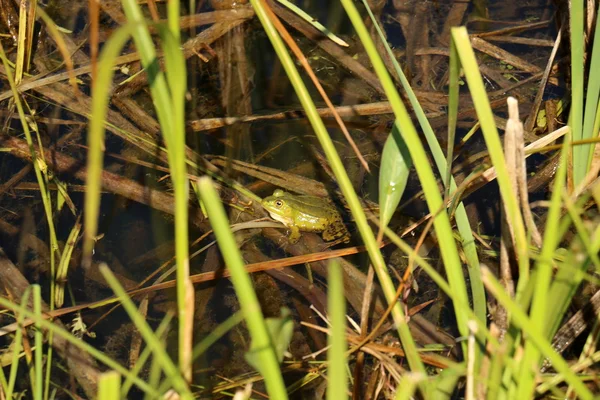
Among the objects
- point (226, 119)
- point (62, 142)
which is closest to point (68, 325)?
point (62, 142)

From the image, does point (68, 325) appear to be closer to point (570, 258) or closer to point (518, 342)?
point (518, 342)

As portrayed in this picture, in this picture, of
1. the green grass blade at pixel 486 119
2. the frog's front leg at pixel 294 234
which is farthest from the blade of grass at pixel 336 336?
the frog's front leg at pixel 294 234

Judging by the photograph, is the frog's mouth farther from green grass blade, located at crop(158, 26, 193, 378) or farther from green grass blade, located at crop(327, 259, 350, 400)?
green grass blade, located at crop(327, 259, 350, 400)

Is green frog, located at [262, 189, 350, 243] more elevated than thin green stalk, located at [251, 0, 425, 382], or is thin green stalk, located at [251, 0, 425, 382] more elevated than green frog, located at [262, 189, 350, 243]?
thin green stalk, located at [251, 0, 425, 382]

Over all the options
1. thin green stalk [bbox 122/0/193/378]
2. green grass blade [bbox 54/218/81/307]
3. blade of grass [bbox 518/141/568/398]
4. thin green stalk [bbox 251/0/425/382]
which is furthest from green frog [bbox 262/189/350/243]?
blade of grass [bbox 518/141/568/398]

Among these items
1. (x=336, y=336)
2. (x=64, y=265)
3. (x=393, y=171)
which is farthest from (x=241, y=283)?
(x=64, y=265)

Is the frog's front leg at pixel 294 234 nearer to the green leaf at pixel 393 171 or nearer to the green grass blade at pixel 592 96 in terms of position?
the green leaf at pixel 393 171

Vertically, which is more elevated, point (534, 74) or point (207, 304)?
→ point (534, 74)

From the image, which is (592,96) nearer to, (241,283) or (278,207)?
(241,283)
